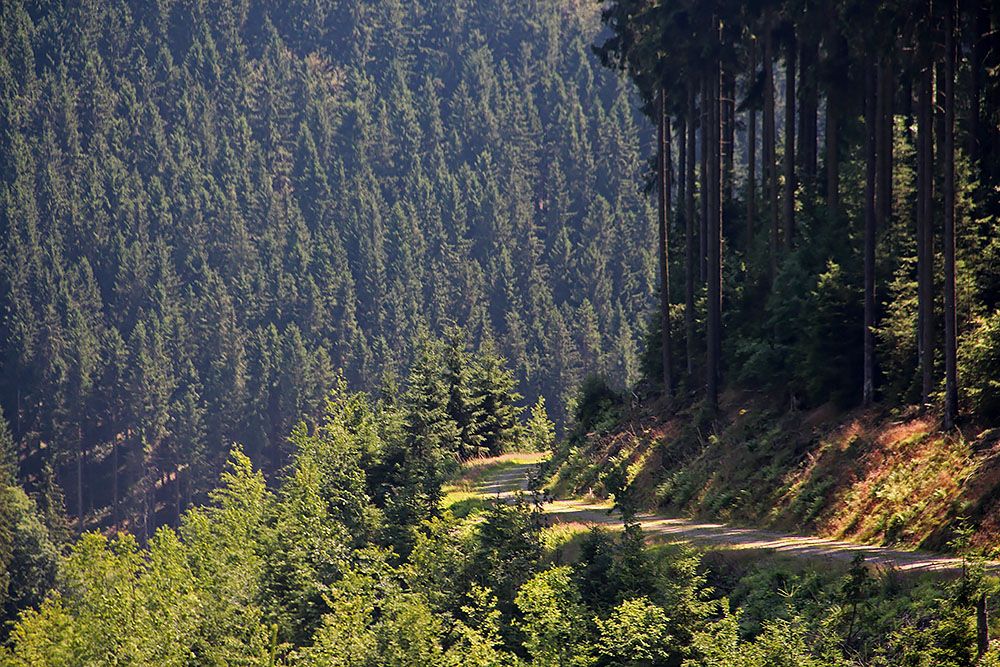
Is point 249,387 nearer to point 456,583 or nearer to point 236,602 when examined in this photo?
point 236,602

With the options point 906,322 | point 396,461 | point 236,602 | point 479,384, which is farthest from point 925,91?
point 479,384

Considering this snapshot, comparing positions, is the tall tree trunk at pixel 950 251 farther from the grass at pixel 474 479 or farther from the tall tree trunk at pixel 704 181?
the grass at pixel 474 479

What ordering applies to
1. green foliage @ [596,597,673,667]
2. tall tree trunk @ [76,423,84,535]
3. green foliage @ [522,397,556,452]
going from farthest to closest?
tall tree trunk @ [76,423,84,535]
green foliage @ [522,397,556,452]
green foliage @ [596,597,673,667]

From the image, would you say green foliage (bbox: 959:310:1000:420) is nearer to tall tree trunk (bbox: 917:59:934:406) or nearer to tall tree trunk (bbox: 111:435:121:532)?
tall tree trunk (bbox: 917:59:934:406)

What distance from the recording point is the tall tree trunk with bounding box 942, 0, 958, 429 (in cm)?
2527

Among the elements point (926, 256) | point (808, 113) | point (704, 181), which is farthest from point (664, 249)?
point (926, 256)

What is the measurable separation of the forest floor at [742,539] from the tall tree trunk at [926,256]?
4535mm

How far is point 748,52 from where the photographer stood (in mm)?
43156

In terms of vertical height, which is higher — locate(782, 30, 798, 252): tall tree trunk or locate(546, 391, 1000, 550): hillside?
locate(782, 30, 798, 252): tall tree trunk

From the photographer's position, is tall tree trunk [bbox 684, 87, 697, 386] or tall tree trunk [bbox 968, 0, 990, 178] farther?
tall tree trunk [bbox 684, 87, 697, 386]

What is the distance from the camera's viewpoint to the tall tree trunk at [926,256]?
26922 millimetres

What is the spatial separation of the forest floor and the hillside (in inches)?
21.7

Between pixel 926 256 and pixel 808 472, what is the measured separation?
5.05m

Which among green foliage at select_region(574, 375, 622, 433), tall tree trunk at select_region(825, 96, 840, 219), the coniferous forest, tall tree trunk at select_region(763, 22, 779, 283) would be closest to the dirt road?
the coniferous forest
